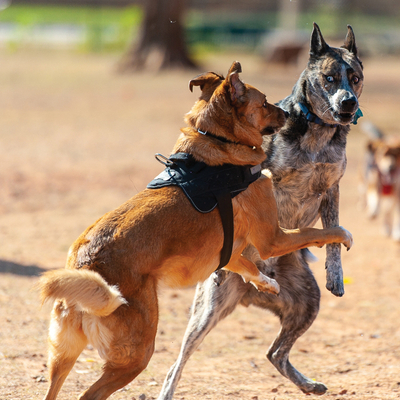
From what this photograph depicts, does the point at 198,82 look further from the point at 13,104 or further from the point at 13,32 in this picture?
the point at 13,32

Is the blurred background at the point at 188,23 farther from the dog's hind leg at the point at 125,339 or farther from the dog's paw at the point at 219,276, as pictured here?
the dog's hind leg at the point at 125,339

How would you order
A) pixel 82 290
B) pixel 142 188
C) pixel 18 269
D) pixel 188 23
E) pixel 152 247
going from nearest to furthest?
1. pixel 82 290
2. pixel 152 247
3. pixel 18 269
4. pixel 142 188
5. pixel 188 23

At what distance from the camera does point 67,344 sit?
3252 millimetres

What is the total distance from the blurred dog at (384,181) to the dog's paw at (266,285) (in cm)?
556

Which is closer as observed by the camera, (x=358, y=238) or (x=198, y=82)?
(x=198, y=82)

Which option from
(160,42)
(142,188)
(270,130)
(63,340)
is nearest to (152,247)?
(63,340)

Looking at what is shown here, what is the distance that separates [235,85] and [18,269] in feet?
12.6

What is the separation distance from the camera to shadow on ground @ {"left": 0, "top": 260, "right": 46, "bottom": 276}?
6.43 m

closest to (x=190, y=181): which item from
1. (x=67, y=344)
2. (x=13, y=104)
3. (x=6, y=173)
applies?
(x=67, y=344)

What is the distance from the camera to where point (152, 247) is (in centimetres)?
329

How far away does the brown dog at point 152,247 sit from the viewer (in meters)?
3.18

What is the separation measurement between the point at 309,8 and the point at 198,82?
50.0 m

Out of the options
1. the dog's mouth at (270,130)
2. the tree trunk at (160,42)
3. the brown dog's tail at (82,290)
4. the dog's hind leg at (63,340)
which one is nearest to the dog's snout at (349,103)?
the dog's mouth at (270,130)

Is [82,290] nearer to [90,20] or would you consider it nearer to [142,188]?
[142,188]
